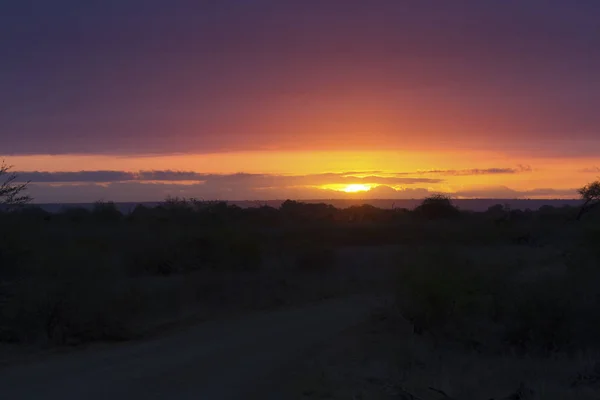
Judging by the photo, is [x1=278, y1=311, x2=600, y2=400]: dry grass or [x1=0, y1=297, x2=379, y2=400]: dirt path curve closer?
[x1=278, y1=311, x2=600, y2=400]: dry grass

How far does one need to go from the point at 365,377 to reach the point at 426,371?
1417 millimetres

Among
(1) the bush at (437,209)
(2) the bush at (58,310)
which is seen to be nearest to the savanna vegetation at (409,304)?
(2) the bush at (58,310)

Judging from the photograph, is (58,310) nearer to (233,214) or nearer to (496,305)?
(496,305)

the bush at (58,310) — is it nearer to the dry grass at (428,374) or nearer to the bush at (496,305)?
the dry grass at (428,374)

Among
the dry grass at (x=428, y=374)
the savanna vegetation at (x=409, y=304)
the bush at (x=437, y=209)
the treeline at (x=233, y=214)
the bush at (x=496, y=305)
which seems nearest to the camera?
the dry grass at (x=428, y=374)

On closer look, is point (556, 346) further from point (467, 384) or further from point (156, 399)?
point (156, 399)

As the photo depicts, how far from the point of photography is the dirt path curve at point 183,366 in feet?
50.8

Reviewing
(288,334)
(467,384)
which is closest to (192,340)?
(288,334)

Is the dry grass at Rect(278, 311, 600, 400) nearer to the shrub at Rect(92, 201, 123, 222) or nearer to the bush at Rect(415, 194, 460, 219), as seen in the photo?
the shrub at Rect(92, 201, 123, 222)

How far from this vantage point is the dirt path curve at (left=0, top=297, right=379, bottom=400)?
609 inches

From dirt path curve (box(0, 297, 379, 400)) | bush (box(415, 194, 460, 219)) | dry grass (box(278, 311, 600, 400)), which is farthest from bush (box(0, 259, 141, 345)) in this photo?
bush (box(415, 194, 460, 219))

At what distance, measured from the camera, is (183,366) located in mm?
17922

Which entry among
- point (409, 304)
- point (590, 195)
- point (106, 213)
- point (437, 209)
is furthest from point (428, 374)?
point (437, 209)

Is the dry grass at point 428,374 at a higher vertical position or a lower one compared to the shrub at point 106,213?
lower
